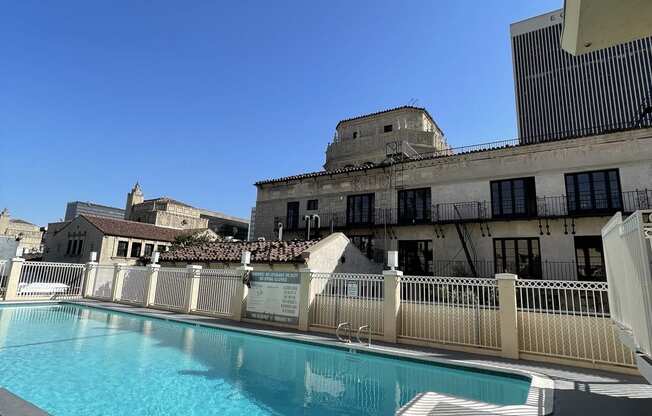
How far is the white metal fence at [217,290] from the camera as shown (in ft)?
47.2

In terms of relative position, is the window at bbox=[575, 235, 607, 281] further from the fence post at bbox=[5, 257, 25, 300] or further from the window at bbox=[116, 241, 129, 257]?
the window at bbox=[116, 241, 129, 257]

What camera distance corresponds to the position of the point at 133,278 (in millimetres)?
18109

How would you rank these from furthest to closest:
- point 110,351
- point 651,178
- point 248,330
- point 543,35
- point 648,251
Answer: point 543,35 → point 651,178 → point 248,330 → point 110,351 → point 648,251

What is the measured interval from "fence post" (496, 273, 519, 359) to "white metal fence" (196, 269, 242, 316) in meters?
9.49

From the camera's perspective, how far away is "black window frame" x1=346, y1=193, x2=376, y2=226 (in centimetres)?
2172

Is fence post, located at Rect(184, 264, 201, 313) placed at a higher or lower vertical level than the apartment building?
lower

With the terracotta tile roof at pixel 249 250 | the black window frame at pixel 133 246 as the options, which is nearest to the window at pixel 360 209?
the terracotta tile roof at pixel 249 250

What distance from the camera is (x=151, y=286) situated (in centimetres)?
1695

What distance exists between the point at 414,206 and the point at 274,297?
10.9m

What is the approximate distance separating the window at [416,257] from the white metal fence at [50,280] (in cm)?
1848

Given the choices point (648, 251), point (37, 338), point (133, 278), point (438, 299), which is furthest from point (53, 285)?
point (648, 251)

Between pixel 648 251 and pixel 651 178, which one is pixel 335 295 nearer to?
pixel 648 251

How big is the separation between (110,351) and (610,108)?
79866 millimetres

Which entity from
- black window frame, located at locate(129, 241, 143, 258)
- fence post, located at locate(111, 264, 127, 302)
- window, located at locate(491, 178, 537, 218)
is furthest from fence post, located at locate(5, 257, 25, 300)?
window, located at locate(491, 178, 537, 218)
